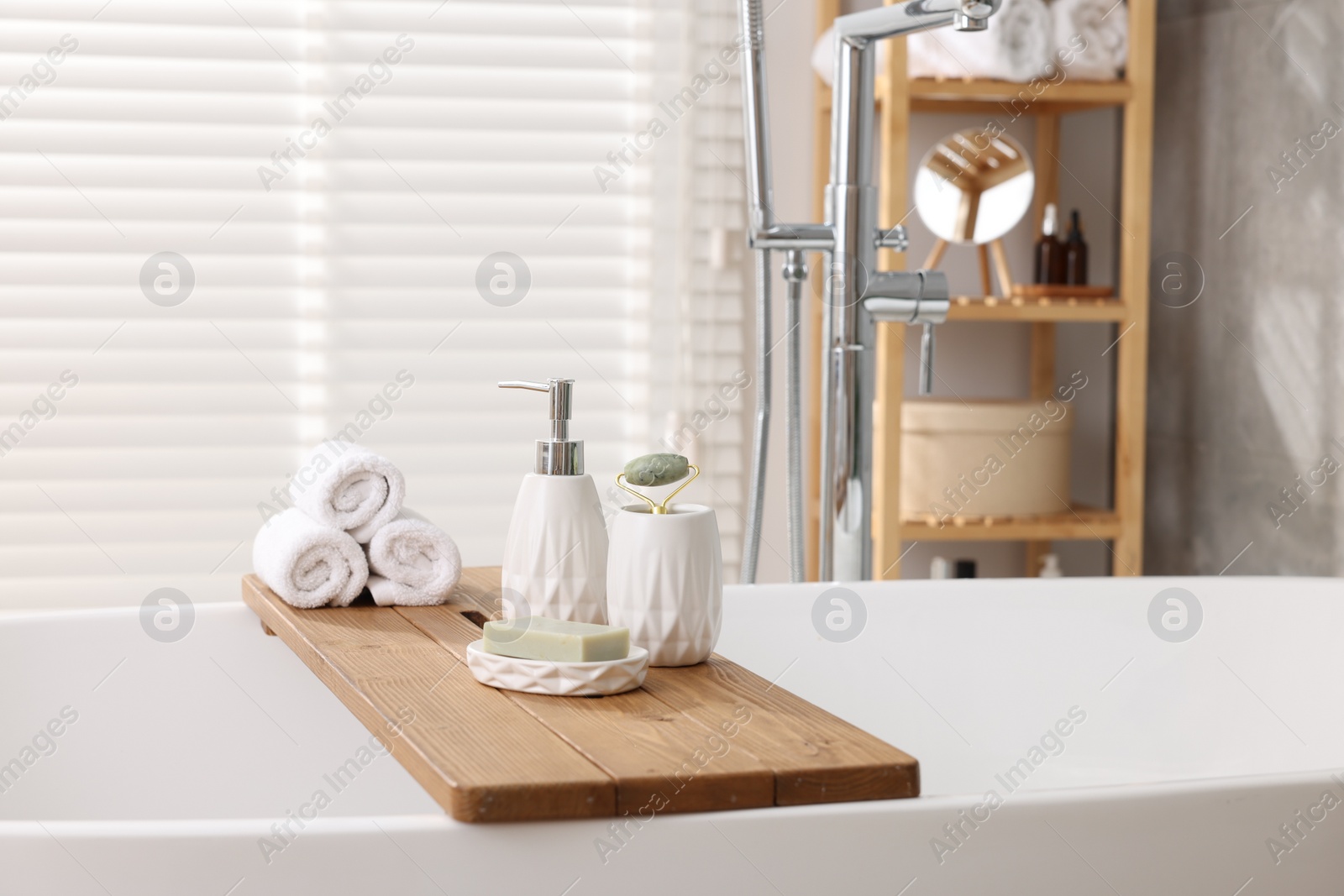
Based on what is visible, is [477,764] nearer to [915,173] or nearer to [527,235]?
[527,235]

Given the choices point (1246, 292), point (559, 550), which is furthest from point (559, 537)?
point (1246, 292)

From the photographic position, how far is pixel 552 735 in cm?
82

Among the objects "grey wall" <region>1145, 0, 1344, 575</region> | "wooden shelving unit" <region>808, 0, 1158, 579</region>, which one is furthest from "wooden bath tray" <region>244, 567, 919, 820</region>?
"grey wall" <region>1145, 0, 1344, 575</region>

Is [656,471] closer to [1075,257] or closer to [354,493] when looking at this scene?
[354,493]

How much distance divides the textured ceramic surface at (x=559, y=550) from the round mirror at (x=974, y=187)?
4.43ft

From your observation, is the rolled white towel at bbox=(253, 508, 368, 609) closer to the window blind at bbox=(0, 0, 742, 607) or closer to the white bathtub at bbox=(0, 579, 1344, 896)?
the white bathtub at bbox=(0, 579, 1344, 896)

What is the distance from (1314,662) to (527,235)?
54.1 inches

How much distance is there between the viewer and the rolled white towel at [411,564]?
1.20m

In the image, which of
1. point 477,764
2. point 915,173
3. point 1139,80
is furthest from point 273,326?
point 477,764

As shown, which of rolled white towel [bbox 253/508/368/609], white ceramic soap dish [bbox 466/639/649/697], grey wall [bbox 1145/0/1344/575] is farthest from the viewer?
grey wall [bbox 1145/0/1344/575]

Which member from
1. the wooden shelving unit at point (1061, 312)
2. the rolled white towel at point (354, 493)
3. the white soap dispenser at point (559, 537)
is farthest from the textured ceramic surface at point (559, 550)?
the wooden shelving unit at point (1061, 312)

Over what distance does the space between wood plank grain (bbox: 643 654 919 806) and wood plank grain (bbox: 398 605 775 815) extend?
0.04 feet

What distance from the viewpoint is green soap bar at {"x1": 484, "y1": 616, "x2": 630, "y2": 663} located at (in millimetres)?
915

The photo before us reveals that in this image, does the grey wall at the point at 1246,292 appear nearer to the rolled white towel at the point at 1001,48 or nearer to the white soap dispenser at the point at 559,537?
the rolled white towel at the point at 1001,48
